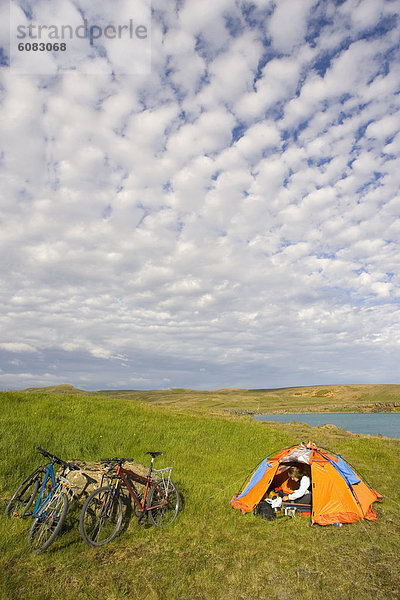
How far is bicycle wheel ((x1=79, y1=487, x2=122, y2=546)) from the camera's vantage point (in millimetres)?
9750

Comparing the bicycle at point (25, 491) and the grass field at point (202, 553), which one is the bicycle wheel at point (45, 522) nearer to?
the grass field at point (202, 553)

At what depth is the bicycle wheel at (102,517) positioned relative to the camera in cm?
975

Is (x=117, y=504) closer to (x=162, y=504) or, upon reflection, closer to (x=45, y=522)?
(x=162, y=504)

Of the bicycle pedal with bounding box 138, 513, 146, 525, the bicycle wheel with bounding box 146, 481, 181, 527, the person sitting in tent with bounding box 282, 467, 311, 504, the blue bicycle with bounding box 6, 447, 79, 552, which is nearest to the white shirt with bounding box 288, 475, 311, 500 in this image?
the person sitting in tent with bounding box 282, 467, 311, 504

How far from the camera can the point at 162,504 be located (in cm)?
1141

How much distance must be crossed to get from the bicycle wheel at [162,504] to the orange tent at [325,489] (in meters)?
2.91

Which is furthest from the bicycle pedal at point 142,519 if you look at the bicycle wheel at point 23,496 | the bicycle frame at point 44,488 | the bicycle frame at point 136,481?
the bicycle wheel at point 23,496

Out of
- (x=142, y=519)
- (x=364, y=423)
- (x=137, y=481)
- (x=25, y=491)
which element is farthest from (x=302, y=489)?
(x=364, y=423)

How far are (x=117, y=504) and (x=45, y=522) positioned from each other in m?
2.08

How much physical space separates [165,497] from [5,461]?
25.3ft

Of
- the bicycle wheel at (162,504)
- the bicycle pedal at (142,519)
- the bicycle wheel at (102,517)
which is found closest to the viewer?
the bicycle wheel at (102,517)

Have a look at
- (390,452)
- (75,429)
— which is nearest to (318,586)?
(75,429)

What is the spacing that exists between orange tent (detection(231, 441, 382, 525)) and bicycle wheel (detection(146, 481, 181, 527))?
291cm

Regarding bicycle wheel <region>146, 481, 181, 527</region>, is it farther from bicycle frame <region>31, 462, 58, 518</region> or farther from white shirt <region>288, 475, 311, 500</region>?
white shirt <region>288, 475, 311, 500</region>
